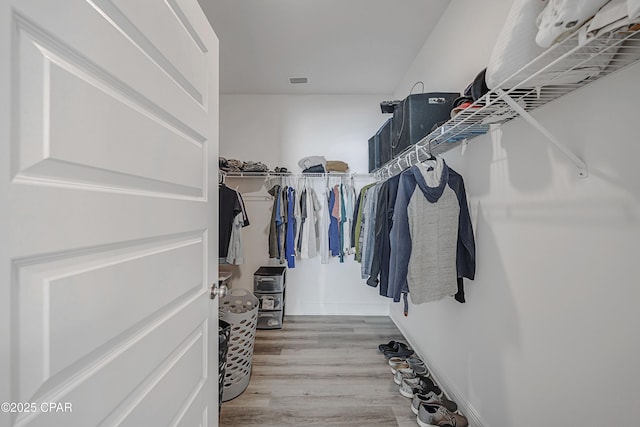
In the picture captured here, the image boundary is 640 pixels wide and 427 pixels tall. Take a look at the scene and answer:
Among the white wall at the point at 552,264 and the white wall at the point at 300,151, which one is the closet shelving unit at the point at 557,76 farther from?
the white wall at the point at 300,151

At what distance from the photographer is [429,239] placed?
1439mm

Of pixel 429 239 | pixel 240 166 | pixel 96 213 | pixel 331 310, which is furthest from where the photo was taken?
pixel 331 310

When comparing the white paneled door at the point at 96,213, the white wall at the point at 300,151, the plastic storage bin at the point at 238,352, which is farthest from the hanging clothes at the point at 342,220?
the white paneled door at the point at 96,213

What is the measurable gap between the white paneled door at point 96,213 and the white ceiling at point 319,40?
138cm

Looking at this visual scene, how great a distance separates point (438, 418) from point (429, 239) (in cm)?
100

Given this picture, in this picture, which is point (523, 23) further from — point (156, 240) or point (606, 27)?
point (156, 240)

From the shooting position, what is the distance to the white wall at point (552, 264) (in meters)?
0.80

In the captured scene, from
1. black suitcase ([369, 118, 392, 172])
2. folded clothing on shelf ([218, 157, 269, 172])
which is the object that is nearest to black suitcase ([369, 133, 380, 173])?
black suitcase ([369, 118, 392, 172])

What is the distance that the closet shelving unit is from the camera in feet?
2.20

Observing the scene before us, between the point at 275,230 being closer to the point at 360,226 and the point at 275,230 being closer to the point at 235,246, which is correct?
the point at 235,246

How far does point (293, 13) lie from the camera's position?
6.40ft

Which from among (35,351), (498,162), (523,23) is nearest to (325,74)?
(498,162)

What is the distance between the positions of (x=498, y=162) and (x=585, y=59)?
62cm

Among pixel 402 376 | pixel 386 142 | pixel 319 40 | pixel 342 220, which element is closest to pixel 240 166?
pixel 342 220
